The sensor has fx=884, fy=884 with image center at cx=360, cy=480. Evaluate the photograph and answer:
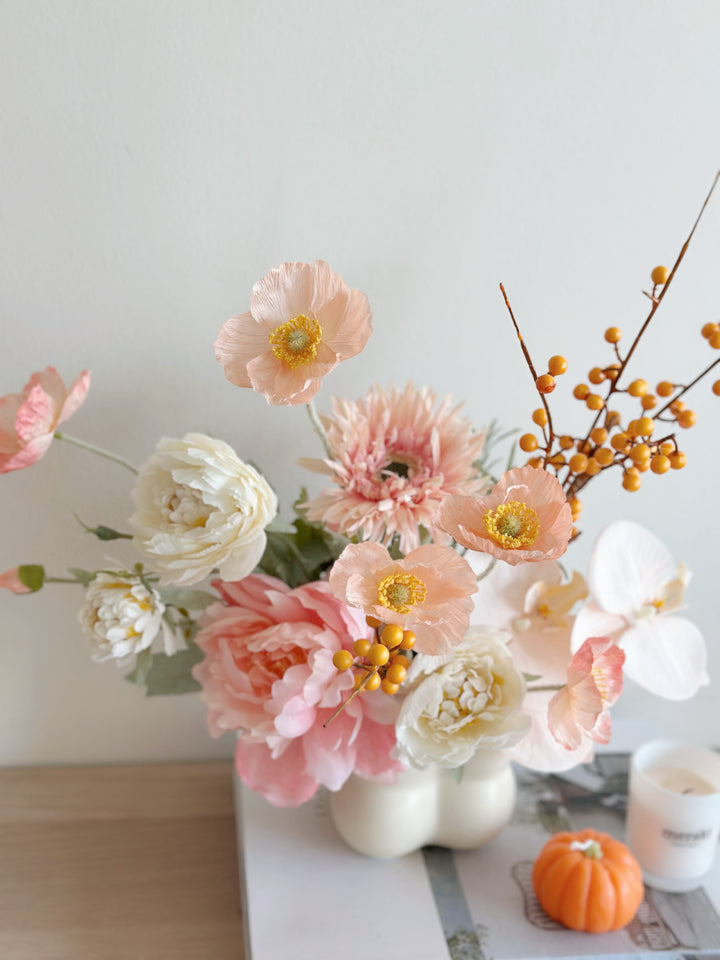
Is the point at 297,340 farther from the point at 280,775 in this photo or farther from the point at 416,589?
the point at 280,775

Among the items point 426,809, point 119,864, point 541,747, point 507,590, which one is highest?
point 507,590

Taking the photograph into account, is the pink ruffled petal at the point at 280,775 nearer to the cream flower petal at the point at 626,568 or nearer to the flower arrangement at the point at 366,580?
the flower arrangement at the point at 366,580

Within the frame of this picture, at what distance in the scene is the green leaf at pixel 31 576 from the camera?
702 millimetres

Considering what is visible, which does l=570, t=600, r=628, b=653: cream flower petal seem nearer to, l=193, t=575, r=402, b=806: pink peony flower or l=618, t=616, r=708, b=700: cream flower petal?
l=618, t=616, r=708, b=700: cream flower petal

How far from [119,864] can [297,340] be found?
1.87 feet

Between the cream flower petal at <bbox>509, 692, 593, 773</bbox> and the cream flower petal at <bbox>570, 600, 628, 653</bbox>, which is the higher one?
the cream flower petal at <bbox>570, 600, 628, 653</bbox>

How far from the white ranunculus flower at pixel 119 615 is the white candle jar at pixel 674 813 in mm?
483

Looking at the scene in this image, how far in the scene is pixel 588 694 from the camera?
0.63 meters

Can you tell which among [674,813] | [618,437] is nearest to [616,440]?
[618,437]

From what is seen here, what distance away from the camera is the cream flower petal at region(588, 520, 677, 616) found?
794mm

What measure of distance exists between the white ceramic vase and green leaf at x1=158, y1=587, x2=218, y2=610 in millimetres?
212

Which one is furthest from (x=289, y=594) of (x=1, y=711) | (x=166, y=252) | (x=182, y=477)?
(x=1, y=711)

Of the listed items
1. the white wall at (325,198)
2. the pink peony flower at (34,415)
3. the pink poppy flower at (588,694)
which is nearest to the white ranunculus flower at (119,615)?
the pink peony flower at (34,415)

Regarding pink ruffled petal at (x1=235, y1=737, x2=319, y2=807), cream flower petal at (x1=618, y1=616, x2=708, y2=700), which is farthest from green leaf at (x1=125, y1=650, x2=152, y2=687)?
cream flower petal at (x1=618, y1=616, x2=708, y2=700)
